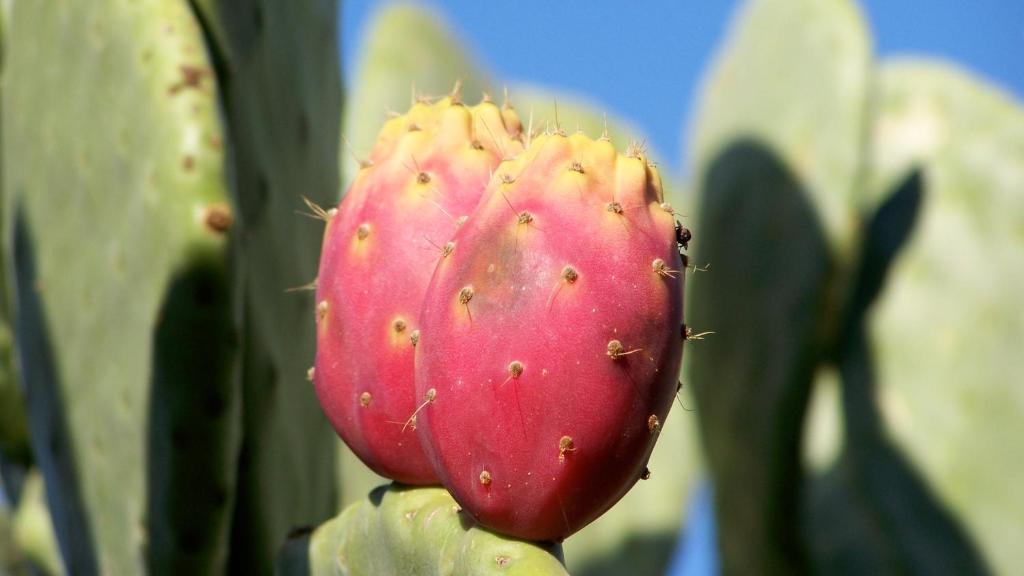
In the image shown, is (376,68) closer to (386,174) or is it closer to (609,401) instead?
(386,174)

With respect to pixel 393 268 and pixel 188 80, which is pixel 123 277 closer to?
pixel 188 80

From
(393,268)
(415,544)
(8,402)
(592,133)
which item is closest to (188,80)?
(393,268)

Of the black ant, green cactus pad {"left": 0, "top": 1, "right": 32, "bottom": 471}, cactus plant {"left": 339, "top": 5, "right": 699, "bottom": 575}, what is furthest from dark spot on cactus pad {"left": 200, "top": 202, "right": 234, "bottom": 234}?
cactus plant {"left": 339, "top": 5, "right": 699, "bottom": 575}

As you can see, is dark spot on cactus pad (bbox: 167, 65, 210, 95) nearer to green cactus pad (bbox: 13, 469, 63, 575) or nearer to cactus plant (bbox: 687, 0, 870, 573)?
green cactus pad (bbox: 13, 469, 63, 575)

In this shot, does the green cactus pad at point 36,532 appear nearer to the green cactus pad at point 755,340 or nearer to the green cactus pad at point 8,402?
the green cactus pad at point 8,402

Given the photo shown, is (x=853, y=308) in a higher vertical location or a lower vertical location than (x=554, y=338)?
lower

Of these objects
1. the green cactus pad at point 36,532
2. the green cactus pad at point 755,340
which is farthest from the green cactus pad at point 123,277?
the green cactus pad at point 755,340

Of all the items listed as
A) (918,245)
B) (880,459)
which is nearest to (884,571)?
(880,459)

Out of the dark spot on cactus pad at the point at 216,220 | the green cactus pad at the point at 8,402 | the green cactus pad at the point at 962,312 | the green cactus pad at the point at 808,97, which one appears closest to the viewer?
the dark spot on cactus pad at the point at 216,220
